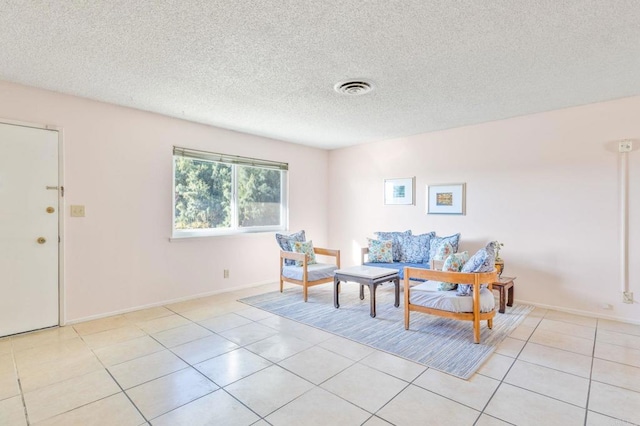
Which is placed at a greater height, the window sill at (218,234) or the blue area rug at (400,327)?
the window sill at (218,234)

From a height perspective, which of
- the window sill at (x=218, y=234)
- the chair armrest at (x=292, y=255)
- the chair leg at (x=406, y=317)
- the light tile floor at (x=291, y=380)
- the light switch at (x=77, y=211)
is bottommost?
the light tile floor at (x=291, y=380)

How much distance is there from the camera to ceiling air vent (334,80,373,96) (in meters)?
2.97

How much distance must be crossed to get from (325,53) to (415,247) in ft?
10.4

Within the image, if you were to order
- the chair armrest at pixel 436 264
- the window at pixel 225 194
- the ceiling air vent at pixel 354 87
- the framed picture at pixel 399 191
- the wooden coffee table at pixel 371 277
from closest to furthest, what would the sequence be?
1. the ceiling air vent at pixel 354 87
2. the wooden coffee table at pixel 371 277
3. the chair armrest at pixel 436 264
4. the window at pixel 225 194
5. the framed picture at pixel 399 191

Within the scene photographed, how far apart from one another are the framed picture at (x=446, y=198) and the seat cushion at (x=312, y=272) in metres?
1.78

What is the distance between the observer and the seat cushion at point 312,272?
14.0 ft

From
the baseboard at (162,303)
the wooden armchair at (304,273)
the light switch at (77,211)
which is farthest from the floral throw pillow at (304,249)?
the light switch at (77,211)

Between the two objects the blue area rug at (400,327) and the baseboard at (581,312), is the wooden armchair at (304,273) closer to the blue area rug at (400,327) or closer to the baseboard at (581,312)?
the blue area rug at (400,327)

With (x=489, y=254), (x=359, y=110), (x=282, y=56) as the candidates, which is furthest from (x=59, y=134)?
(x=489, y=254)

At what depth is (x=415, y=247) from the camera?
185 inches

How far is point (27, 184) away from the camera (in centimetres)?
308

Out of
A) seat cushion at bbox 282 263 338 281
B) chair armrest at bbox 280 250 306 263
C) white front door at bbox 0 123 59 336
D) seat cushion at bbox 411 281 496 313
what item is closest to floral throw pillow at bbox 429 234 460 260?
seat cushion at bbox 411 281 496 313

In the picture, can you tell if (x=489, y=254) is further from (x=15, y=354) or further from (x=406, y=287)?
(x=15, y=354)

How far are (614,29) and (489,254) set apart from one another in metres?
1.83
